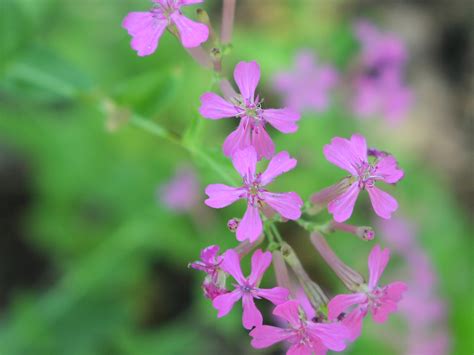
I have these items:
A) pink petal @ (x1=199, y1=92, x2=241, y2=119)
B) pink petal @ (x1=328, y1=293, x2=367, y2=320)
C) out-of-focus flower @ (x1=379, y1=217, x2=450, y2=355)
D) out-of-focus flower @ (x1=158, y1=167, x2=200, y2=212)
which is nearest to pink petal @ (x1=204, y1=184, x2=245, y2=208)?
pink petal @ (x1=199, y1=92, x2=241, y2=119)

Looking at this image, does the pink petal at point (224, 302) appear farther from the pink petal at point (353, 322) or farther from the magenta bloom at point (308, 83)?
the magenta bloom at point (308, 83)

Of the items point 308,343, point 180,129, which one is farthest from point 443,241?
point 308,343

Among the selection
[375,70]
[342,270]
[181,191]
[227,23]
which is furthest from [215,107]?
[181,191]

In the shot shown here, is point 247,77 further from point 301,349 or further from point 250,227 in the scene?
point 301,349

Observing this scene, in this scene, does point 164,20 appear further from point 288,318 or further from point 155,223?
point 155,223

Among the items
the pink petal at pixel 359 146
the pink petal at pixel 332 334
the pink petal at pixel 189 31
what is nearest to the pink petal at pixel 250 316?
the pink petal at pixel 332 334

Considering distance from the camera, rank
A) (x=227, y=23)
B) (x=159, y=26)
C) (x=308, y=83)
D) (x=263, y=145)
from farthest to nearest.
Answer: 1. (x=308, y=83)
2. (x=227, y=23)
3. (x=159, y=26)
4. (x=263, y=145)
